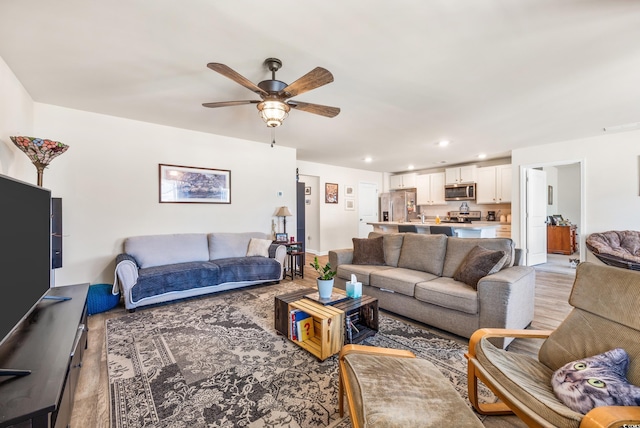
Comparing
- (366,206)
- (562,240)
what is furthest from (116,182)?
(562,240)

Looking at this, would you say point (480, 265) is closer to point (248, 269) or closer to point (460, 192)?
point (248, 269)

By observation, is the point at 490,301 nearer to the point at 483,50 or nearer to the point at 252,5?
the point at 483,50

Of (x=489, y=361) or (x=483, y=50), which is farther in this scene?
(x=483, y=50)

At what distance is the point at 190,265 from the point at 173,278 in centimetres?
36

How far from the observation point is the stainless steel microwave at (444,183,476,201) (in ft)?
22.0

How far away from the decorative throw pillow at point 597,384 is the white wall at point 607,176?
4.84m

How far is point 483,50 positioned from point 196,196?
4.10 meters

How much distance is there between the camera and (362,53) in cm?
220

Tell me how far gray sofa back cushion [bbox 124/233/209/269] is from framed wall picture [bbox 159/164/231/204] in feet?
1.96

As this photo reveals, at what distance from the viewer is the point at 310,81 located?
2.07 metres

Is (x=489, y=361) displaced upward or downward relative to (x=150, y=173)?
downward

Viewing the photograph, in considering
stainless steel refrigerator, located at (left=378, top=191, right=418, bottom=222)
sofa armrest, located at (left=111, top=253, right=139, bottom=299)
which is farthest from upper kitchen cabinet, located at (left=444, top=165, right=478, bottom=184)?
sofa armrest, located at (left=111, top=253, right=139, bottom=299)

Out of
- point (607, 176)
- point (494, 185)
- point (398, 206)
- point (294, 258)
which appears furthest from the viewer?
point (398, 206)

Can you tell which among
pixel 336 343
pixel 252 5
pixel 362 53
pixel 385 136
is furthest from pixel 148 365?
pixel 385 136
